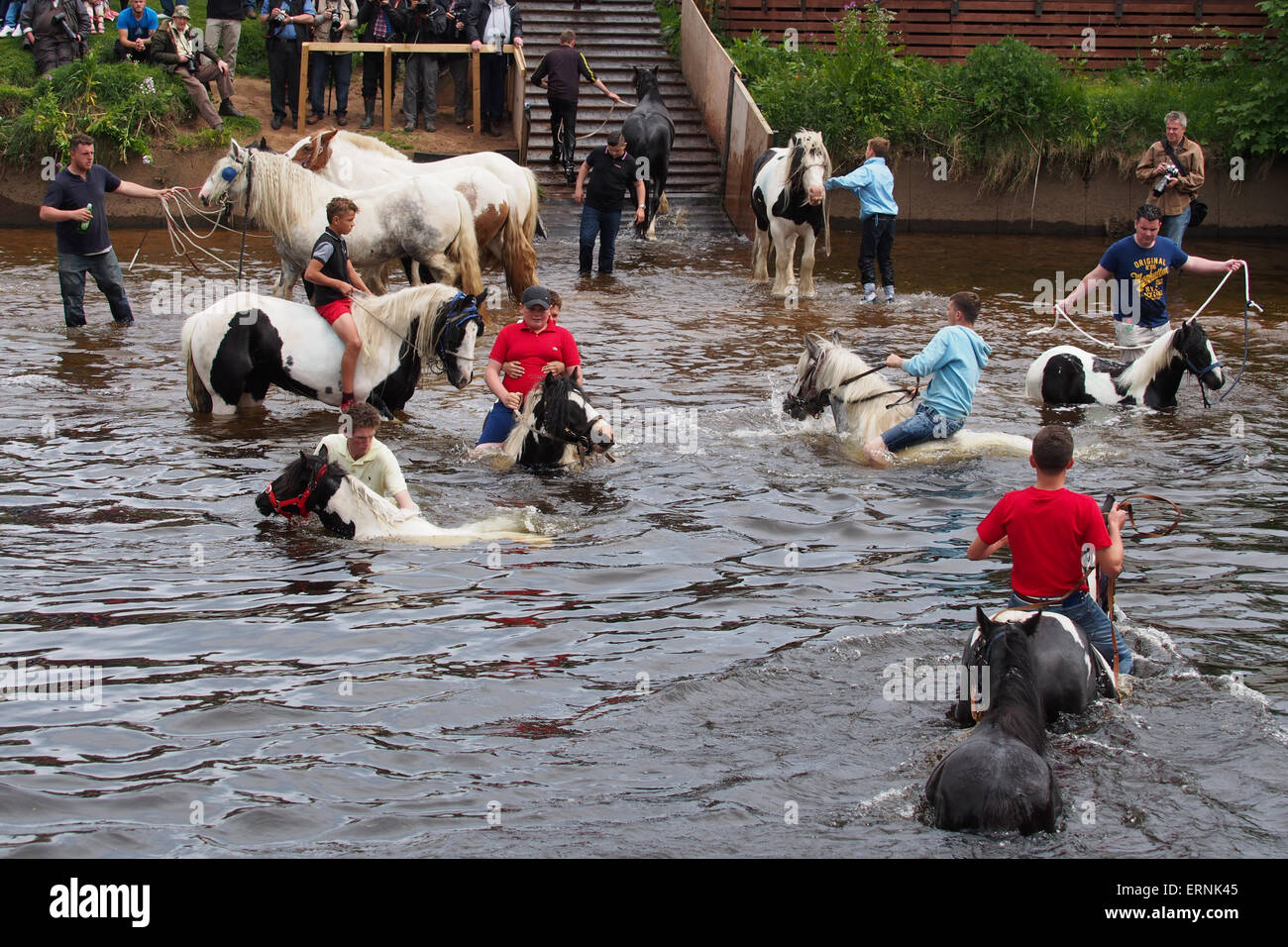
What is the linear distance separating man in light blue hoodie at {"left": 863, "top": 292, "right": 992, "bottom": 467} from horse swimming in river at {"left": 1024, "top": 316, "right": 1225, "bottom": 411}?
1906 mm

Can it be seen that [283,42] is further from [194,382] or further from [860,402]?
[860,402]

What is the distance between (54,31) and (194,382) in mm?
12368

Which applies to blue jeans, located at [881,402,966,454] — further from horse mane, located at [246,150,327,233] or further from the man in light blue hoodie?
horse mane, located at [246,150,327,233]

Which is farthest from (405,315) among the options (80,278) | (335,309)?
(80,278)

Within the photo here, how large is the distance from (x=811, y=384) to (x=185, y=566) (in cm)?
459

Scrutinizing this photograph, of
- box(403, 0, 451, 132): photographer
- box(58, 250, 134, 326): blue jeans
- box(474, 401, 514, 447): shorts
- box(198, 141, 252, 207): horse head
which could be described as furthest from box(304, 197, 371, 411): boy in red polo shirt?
box(403, 0, 451, 132): photographer

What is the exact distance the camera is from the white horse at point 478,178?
13211 millimetres

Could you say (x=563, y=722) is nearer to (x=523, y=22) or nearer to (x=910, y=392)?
(x=910, y=392)

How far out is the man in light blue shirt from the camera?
15.0 metres

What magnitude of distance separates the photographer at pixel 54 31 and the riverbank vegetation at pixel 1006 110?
33.2 feet

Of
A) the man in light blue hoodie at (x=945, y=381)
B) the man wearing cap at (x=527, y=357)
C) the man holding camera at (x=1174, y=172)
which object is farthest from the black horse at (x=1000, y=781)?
the man holding camera at (x=1174, y=172)

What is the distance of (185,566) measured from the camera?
746cm

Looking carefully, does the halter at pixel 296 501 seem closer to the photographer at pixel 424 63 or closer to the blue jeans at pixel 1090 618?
the blue jeans at pixel 1090 618
